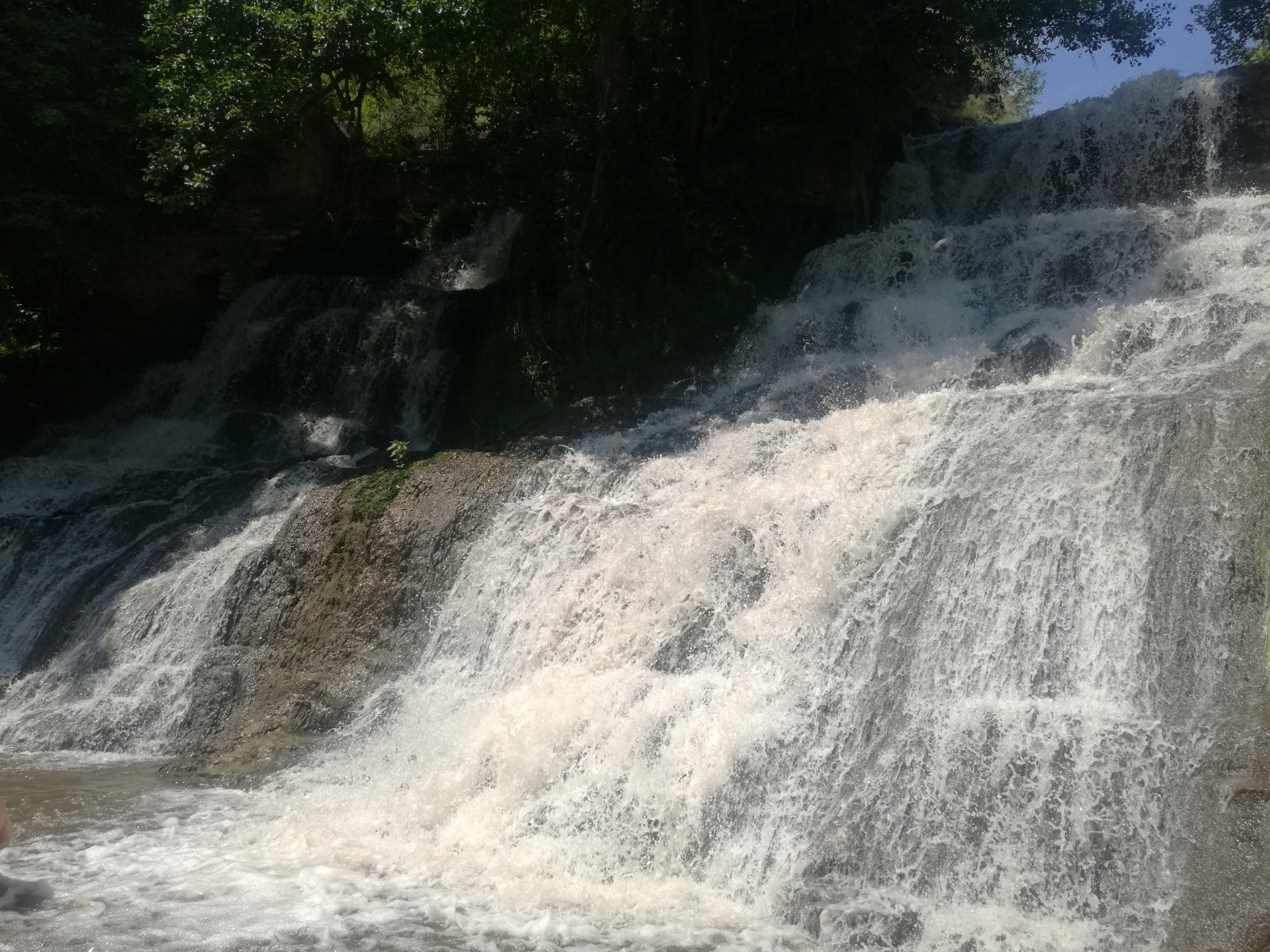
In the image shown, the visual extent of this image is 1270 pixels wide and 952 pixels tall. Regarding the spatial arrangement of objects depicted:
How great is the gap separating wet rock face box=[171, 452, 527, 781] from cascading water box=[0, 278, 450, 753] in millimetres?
350

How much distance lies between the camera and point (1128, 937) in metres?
4.73

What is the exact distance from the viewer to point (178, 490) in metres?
12.5

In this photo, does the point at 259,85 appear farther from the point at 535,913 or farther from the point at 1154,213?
the point at 535,913

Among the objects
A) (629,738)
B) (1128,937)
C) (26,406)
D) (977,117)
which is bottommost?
(1128,937)

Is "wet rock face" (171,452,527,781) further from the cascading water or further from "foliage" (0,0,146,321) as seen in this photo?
"foliage" (0,0,146,321)

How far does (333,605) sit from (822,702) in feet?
15.2

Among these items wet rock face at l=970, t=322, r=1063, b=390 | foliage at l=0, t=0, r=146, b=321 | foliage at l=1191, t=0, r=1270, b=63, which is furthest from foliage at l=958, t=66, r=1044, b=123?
foliage at l=0, t=0, r=146, b=321

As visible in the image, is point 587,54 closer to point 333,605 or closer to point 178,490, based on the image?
point 178,490

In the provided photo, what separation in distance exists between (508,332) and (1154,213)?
6.91 meters

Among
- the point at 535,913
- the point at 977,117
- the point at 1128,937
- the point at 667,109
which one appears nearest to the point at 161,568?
the point at 535,913

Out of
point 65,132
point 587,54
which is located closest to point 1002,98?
point 587,54

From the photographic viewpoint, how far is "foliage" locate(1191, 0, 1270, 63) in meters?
17.9

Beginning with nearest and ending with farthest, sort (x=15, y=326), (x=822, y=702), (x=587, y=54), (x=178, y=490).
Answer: (x=822, y=702) → (x=178, y=490) → (x=587, y=54) → (x=15, y=326)

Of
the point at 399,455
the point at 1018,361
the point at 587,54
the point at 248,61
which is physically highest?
the point at 587,54
